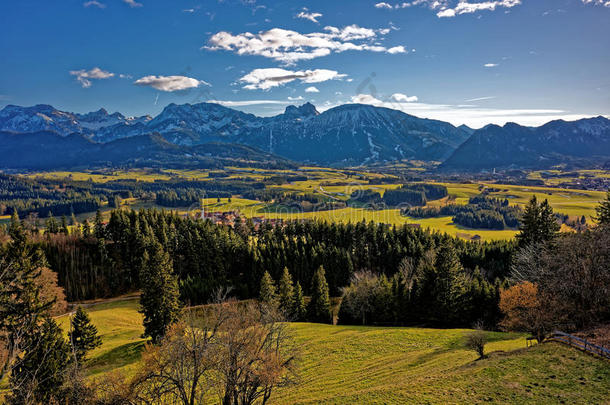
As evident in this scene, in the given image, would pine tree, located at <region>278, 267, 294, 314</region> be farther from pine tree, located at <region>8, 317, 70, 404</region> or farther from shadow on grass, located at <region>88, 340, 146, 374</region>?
pine tree, located at <region>8, 317, 70, 404</region>

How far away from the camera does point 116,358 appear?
4841 centimetres

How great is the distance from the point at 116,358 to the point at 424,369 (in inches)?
1818

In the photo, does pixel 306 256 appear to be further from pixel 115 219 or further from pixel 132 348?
pixel 115 219

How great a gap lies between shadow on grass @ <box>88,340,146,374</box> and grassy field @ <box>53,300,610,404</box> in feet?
0.46

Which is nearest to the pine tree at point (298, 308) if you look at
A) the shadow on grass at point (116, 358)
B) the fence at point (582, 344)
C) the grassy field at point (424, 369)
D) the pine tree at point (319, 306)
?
the pine tree at point (319, 306)

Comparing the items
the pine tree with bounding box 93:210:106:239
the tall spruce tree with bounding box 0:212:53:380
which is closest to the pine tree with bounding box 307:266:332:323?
the tall spruce tree with bounding box 0:212:53:380

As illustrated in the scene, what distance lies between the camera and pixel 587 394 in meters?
21.4

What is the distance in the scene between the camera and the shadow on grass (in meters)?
45.6

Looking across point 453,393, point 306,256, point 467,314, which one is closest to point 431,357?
point 453,393

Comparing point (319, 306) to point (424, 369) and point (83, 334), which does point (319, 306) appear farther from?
point (83, 334)

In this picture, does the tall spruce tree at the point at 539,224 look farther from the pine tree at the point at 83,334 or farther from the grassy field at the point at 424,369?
the pine tree at the point at 83,334

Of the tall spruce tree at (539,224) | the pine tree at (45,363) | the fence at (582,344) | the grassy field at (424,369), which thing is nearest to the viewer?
the grassy field at (424,369)

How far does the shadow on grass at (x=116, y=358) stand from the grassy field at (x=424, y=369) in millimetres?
142

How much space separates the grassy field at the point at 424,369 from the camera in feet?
75.5
